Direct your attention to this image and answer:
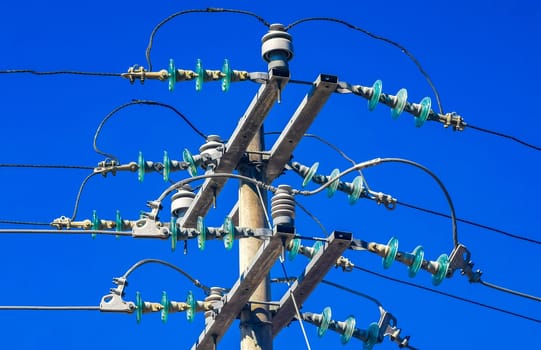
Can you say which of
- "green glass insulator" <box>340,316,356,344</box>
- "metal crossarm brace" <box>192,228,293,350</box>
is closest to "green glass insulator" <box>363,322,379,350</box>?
"green glass insulator" <box>340,316,356,344</box>

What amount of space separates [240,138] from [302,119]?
27.6 inches

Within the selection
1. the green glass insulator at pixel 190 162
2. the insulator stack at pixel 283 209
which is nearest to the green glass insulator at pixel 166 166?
the green glass insulator at pixel 190 162

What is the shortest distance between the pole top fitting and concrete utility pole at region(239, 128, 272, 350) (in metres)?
0.88

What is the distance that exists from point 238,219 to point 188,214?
546mm

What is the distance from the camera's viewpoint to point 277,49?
564 inches

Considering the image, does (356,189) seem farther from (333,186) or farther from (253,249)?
(253,249)

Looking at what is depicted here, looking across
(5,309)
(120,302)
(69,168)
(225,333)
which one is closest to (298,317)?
(225,333)

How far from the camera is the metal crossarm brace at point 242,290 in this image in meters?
13.2

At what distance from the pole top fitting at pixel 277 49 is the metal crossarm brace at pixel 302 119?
49 centimetres

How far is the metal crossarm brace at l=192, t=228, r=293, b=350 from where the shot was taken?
1318 cm

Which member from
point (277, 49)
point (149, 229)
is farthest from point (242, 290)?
point (277, 49)

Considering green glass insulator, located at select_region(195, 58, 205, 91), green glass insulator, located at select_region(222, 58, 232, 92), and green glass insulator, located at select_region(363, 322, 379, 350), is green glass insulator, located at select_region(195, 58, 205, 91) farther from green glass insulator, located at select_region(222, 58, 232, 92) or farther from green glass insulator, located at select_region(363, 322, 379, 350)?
green glass insulator, located at select_region(363, 322, 379, 350)

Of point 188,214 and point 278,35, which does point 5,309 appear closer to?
point 188,214

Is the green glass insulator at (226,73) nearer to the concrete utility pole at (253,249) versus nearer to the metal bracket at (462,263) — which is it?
the concrete utility pole at (253,249)
